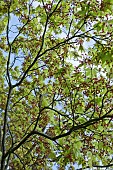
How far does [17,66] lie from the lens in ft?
36.3

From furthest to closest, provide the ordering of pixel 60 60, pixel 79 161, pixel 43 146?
pixel 60 60 < pixel 43 146 < pixel 79 161

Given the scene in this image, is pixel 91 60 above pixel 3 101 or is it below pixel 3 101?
below

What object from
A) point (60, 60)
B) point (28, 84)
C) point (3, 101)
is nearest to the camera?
point (60, 60)

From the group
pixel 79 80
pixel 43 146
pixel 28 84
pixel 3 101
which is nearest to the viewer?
pixel 79 80

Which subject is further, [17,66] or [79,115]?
[17,66]

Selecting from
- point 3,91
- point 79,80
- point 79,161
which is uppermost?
point 3,91

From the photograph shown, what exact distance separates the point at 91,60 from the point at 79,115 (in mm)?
1408

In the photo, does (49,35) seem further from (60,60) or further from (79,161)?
(79,161)

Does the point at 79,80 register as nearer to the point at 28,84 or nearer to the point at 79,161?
the point at 79,161

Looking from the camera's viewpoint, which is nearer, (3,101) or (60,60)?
(60,60)

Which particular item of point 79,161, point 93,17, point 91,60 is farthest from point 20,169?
point 93,17

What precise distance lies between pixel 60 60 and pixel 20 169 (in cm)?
436

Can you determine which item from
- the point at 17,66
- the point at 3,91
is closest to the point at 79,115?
the point at 17,66

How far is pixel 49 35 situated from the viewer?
9.98 metres
